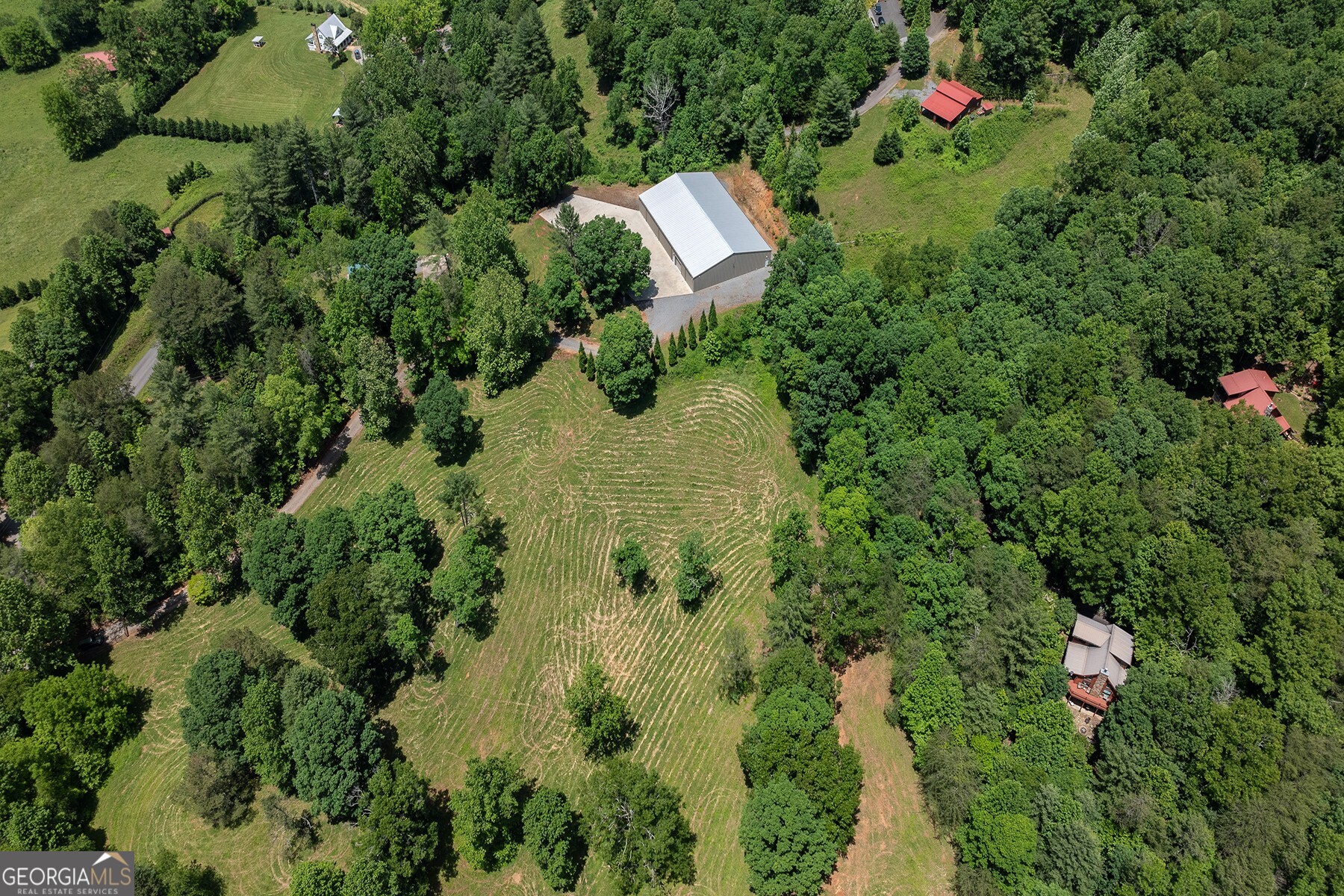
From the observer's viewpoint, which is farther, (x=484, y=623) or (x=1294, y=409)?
(x=1294, y=409)

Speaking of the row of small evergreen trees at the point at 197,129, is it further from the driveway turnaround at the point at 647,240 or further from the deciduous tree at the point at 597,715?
the deciduous tree at the point at 597,715

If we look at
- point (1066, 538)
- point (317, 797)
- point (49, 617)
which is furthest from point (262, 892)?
point (1066, 538)

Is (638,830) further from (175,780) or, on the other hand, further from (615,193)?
(615,193)

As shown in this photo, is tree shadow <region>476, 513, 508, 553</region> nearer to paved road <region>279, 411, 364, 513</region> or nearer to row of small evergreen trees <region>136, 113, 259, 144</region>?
paved road <region>279, 411, 364, 513</region>

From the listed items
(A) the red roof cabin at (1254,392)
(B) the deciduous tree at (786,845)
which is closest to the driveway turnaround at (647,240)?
(A) the red roof cabin at (1254,392)


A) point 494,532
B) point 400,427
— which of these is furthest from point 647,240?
point 494,532

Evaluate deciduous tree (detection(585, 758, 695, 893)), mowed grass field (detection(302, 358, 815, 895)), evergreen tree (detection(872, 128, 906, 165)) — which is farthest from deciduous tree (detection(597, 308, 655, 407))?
evergreen tree (detection(872, 128, 906, 165))
